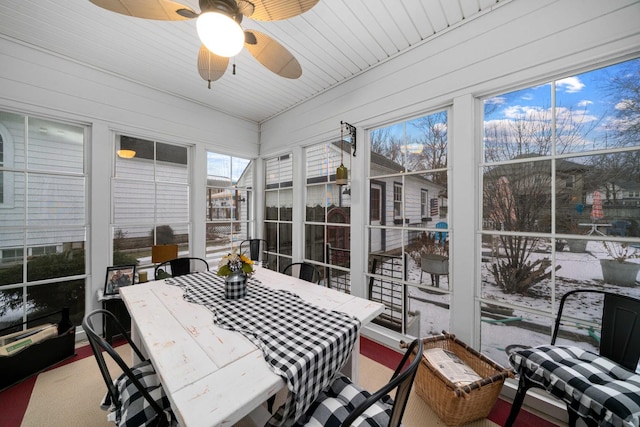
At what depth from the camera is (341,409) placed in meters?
1.04

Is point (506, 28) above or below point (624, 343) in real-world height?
above

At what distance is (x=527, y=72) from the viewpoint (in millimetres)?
1666

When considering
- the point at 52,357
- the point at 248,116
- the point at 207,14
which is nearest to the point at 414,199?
the point at 207,14

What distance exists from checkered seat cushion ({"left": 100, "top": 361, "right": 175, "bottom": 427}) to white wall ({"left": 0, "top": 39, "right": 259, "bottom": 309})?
1995mm

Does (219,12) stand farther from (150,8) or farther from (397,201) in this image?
(397,201)

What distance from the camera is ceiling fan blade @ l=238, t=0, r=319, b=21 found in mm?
1185

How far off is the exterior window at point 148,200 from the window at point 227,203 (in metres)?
0.32

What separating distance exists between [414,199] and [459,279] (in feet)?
2.64

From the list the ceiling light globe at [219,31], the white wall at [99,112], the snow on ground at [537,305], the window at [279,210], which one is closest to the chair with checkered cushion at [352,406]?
the snow on ground at [537,305]

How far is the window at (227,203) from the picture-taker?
137 inches

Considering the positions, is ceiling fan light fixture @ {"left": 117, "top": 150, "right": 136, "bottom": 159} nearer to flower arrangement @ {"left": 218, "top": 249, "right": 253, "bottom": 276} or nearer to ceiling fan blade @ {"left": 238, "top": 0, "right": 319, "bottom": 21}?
flower arrangement @ {"left": 218, "top": 249, "right": 253, "bottom": 276}

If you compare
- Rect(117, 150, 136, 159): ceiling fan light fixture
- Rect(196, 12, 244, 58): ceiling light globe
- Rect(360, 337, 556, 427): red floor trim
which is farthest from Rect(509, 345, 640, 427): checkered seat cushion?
Rect(117, 150, 136, 159): ceiling fan light fixture

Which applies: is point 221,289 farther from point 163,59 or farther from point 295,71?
point 163,59

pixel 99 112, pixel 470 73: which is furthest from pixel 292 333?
pixel 99 112
